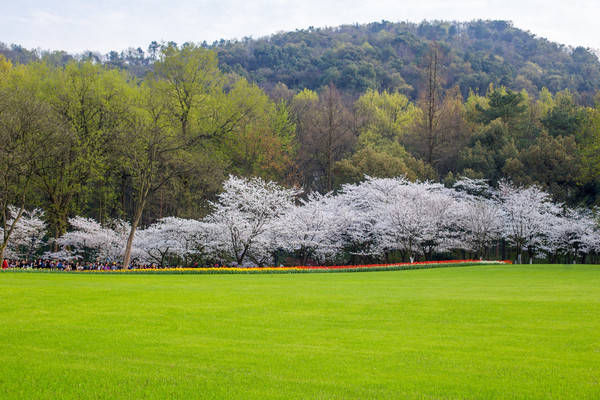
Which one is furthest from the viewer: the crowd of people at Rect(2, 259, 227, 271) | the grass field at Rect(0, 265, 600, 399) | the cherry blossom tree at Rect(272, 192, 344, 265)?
the cherry blossom tree at Rect(272, 192, 344, 265)

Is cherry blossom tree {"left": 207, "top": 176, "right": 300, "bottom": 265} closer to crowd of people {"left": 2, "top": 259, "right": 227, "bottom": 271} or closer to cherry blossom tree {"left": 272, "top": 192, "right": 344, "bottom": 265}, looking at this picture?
cherry blossom tree {"left": 272, "top": 192, "right": 344, "bottom": 265}

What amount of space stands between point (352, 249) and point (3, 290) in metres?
31.0

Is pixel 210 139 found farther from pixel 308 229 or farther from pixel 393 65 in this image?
pixel 393 65

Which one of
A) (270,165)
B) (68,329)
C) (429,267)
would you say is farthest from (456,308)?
(270,165)

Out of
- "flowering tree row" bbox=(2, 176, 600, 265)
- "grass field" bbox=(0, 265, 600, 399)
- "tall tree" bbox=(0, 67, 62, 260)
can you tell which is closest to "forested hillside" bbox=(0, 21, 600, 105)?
"flowering tree row" bbox=(2, 176, 600, 265)

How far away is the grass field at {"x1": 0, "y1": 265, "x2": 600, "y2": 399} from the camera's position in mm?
6141

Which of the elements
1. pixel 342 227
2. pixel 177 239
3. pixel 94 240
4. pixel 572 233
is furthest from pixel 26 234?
pixel 572 233

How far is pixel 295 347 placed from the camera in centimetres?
812

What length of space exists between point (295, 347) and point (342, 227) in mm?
31889

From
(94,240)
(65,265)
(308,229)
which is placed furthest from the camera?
(308,229)

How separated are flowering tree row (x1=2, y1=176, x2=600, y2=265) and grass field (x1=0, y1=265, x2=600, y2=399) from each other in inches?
868

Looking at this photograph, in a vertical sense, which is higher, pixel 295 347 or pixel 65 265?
pixel 295 347

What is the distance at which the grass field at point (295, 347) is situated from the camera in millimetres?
6141

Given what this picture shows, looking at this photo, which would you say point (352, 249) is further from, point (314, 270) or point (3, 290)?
point (3, 290)
